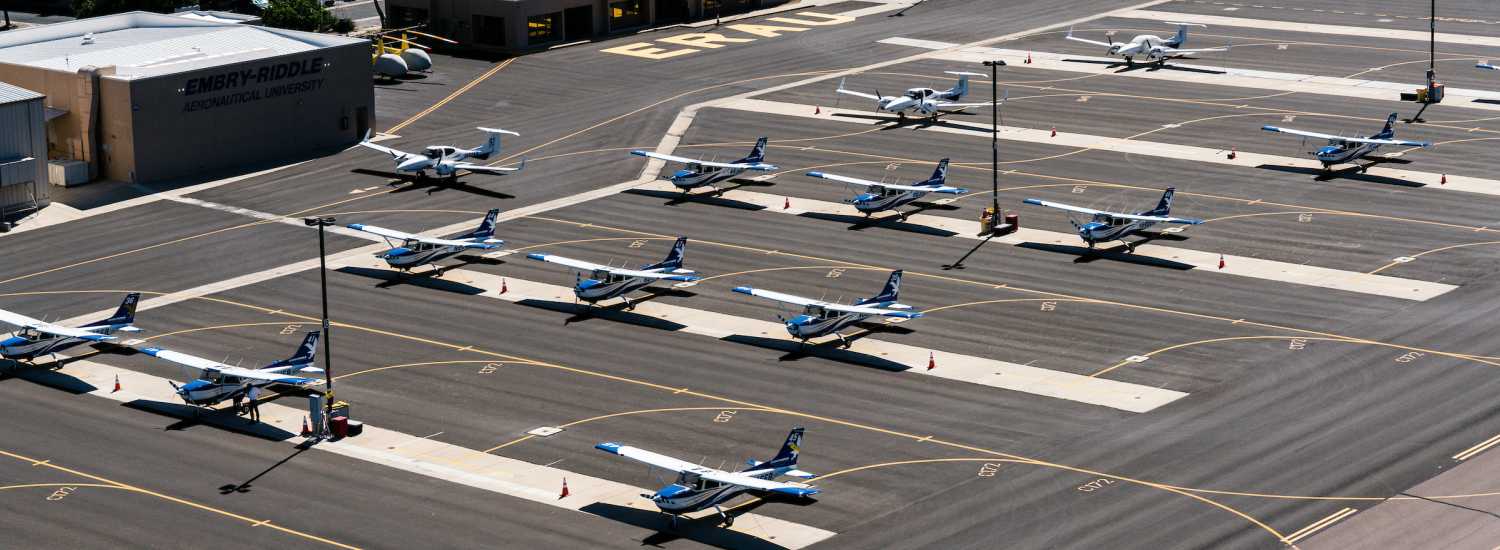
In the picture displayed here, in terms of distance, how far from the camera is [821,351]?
86750 mm

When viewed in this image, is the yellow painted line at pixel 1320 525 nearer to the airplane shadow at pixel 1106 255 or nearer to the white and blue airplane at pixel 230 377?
the airplane shadow at pixel 1106 255

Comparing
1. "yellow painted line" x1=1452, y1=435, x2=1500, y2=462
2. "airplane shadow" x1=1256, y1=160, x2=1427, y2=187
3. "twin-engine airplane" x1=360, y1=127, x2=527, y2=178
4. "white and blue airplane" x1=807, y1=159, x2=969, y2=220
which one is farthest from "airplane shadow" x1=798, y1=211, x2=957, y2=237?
"yellow painted line" x1=1452, y1=435, x2=1500, y2=462

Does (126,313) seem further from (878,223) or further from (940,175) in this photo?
(940,175)

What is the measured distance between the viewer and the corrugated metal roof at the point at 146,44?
409 feet

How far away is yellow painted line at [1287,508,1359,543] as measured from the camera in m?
64.5

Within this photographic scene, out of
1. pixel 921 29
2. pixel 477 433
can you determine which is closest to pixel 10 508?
pixel 477 433

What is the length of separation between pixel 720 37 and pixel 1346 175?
69499 millimetres

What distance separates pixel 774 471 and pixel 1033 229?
44.0m

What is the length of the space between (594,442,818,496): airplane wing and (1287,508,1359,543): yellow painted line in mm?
17180

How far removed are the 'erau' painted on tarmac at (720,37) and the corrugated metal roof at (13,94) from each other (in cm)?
5935

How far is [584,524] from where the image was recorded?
6669cm

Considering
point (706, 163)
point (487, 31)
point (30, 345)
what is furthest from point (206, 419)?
point (487, 31)

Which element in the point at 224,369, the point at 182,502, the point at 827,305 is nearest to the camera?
the point at 182,502

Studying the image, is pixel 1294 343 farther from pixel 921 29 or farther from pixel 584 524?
pixel 921 29
